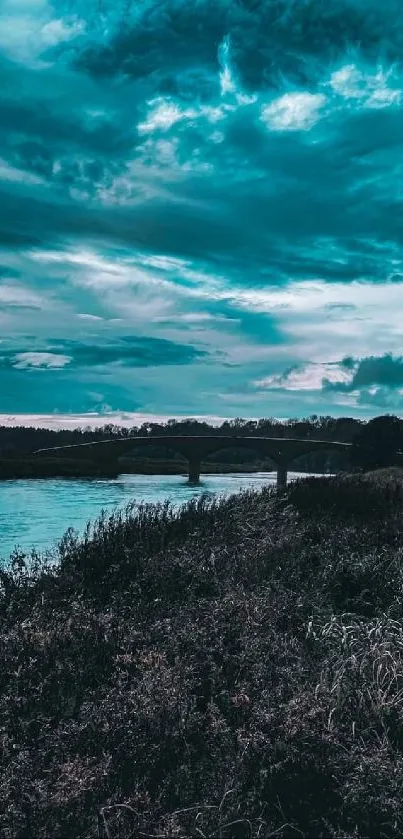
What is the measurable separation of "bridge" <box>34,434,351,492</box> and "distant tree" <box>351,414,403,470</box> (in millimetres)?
21878

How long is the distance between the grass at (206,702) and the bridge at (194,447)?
239ft

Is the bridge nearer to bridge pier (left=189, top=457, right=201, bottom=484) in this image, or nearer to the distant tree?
bridge pier (left=189, top=457, right=201, bottom=484)

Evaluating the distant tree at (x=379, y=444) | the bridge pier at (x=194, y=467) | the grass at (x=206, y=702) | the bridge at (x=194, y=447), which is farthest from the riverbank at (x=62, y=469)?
the grass at (x=206, y=702)

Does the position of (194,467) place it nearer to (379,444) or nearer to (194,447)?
(194,447)

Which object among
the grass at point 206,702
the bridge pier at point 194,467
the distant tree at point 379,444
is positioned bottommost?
the grass at point 206,702

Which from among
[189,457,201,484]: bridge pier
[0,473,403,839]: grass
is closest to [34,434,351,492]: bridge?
[189,457,201,484]: bridge pier

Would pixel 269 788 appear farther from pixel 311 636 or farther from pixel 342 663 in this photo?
pixel 311 636

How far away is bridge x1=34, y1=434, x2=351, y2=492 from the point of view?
85.9 meters

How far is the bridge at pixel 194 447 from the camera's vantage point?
8594 cm

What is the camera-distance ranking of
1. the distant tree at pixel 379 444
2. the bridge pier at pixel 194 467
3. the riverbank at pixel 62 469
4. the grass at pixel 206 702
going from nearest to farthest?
the grass at pixel 206 702
the distant tree at pixel 379 444
the riverbank at pixel 62 469
the bridge pier at pixel 194 467

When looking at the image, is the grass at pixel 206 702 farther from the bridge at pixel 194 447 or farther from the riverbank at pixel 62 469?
the bridge at pixel 194 447

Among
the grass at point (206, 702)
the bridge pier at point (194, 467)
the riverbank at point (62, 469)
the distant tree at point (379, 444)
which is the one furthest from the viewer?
the bridge pier at point (194, 467)

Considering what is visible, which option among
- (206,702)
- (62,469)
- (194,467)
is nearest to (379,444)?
(194,467)

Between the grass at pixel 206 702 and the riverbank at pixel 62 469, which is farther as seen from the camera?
the riverbank at pixel 62 469
